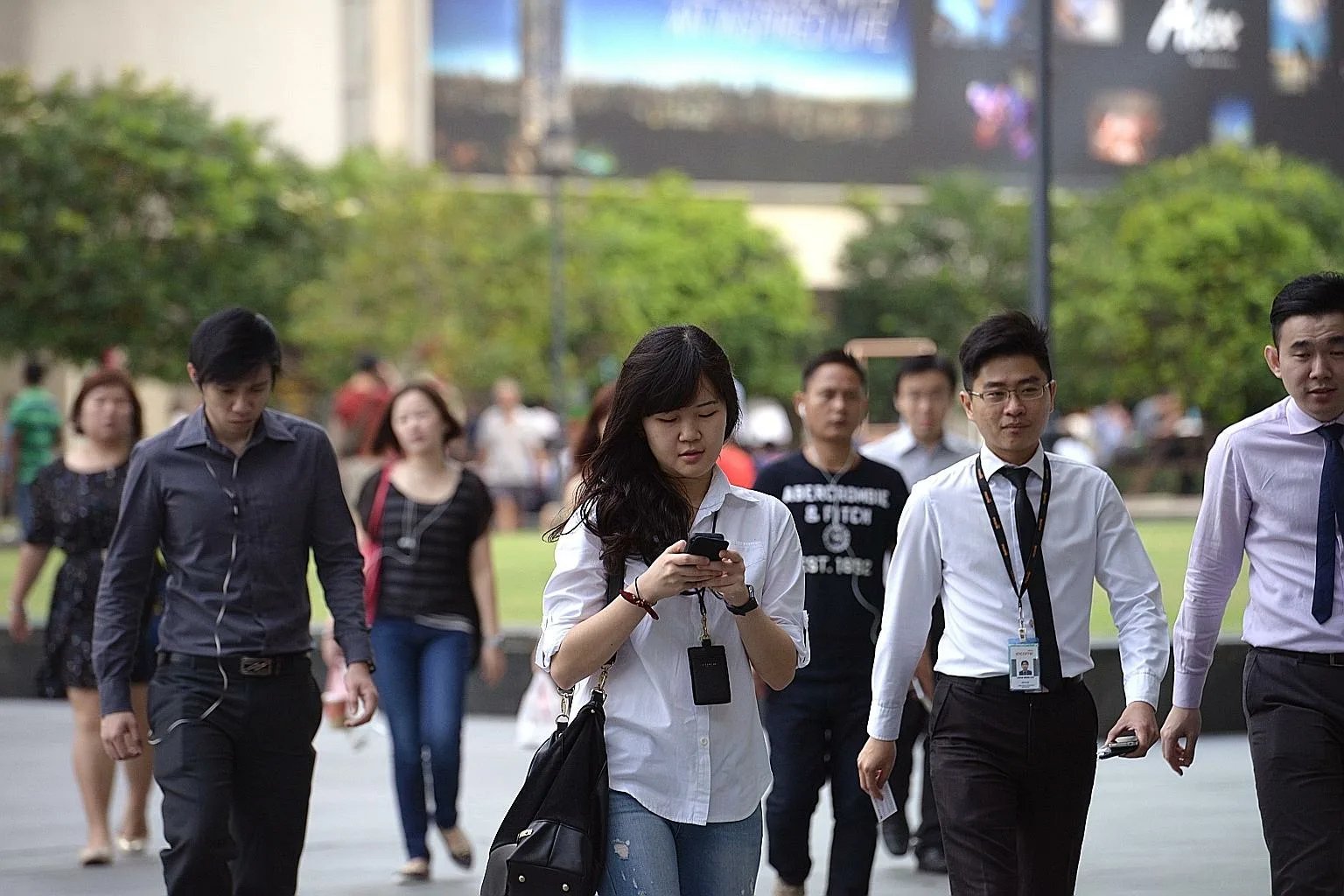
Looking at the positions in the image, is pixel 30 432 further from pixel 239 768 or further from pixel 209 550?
pixel 239 768

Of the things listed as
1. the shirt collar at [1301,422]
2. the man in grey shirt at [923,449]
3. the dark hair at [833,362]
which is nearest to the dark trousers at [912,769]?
the man in grey shirt at [923,449]

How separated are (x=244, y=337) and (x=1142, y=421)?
40688 millimetres

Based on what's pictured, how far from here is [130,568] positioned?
5.74m

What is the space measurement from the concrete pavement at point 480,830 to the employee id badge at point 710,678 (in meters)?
4.10

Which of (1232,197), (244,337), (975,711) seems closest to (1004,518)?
(975,711)

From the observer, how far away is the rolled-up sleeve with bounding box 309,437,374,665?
5.89 m

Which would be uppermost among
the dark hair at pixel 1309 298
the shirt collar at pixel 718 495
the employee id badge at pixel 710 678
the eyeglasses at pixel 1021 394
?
the dark hair at pixel 1309 298

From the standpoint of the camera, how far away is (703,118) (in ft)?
238

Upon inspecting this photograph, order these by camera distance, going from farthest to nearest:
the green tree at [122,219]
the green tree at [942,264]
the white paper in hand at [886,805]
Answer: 1. the green tree at [942,264]
2. the green tree at [122,219]
3. the white paper in hand at [886,805]

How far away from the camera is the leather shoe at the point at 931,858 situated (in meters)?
8.21

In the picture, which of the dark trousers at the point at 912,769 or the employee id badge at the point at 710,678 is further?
the dark trousers at the point at 912,769

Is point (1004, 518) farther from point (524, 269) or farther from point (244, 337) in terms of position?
point (524, 269)

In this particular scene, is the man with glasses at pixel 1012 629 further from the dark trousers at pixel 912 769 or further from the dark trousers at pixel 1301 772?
the dark trousers at pixel 912 769

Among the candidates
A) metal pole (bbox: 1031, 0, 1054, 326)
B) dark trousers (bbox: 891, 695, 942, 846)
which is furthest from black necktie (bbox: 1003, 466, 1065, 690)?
metal pole (bbox: 1031, 0, 1054, 326)
